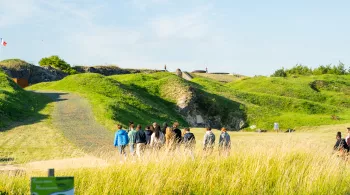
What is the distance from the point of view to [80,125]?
111ft

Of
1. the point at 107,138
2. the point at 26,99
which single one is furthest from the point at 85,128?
the point at 26,99

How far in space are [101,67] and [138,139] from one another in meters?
68.3

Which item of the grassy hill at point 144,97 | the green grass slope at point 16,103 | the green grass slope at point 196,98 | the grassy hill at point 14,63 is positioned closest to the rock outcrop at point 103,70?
the grassy hill at point 14,63

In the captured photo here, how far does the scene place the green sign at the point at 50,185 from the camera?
7312mm

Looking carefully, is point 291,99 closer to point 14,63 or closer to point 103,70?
point 103,70

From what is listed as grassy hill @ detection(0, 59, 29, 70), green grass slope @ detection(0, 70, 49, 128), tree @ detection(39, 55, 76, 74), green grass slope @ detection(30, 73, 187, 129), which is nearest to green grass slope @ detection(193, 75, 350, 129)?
green grass slope @ detection(30, 73, 187, 129)

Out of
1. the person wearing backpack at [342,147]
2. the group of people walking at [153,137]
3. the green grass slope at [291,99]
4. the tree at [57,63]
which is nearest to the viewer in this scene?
the person wearing backpack at [342,147]

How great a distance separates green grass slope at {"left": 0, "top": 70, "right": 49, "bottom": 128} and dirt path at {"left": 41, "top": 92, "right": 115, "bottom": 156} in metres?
1.57

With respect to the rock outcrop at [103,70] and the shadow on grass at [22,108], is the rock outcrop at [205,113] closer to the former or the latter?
the shadow on grass at [22,108]

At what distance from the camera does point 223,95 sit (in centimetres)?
6456

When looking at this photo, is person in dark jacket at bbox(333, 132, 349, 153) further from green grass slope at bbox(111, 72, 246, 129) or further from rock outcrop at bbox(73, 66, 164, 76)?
rock outcrop at bbox(73, 66, 164, 76)

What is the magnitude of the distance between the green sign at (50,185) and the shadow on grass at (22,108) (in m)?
24.6

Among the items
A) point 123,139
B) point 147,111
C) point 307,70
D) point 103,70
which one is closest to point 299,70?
point 307,70

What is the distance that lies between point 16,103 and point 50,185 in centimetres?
3252
